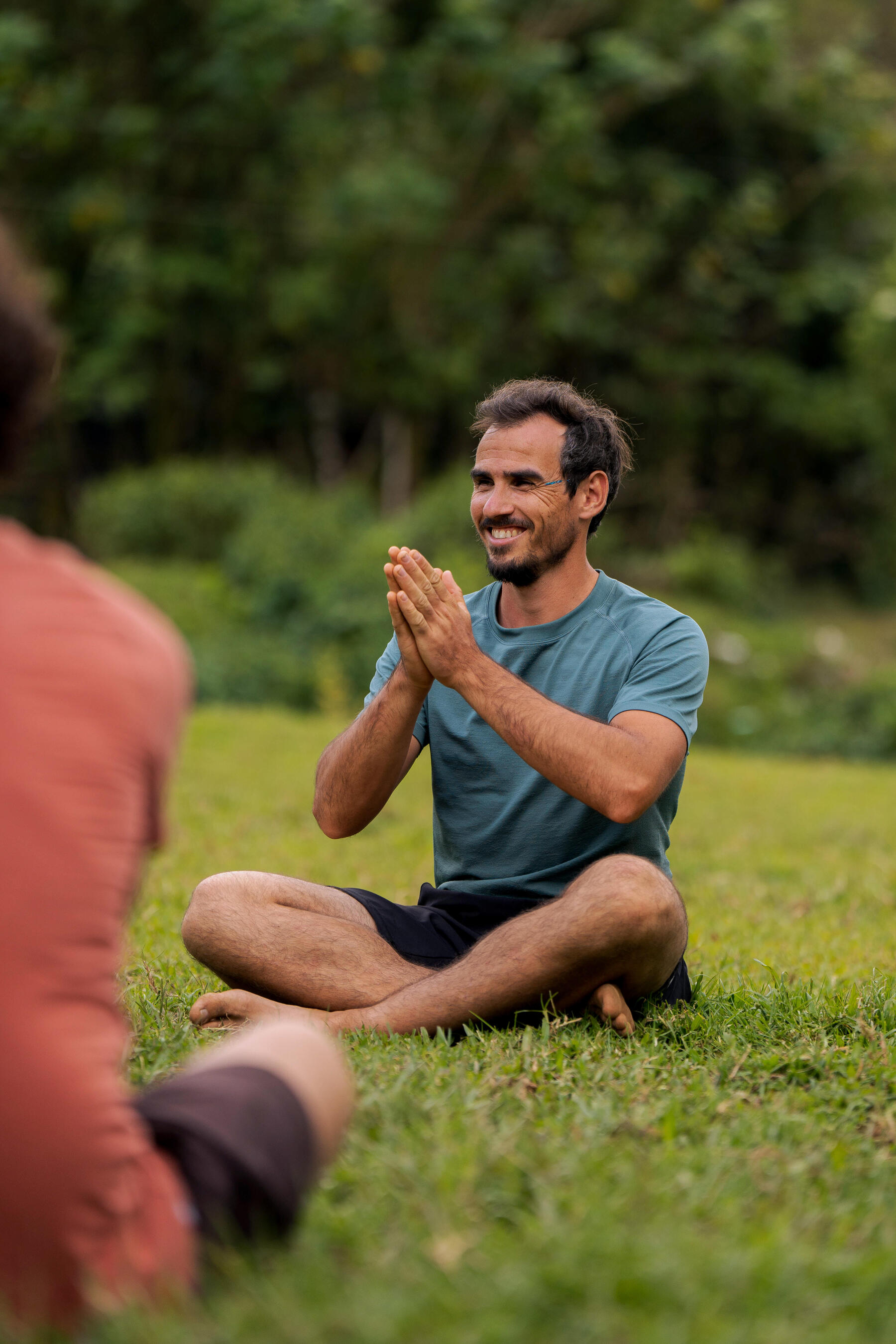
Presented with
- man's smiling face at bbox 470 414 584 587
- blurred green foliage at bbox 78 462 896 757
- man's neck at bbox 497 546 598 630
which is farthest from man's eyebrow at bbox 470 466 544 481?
blurred green foliage at bbox 78 462 896 757

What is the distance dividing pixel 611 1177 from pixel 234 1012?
1.39 meters

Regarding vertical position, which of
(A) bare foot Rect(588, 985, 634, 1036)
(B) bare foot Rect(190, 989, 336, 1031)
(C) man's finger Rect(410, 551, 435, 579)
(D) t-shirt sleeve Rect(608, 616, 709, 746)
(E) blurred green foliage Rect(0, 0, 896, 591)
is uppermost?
(E) blurred green foliage Rect(0, 0, 896, 591)

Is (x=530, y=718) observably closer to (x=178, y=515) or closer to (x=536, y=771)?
(x=536, y=771)

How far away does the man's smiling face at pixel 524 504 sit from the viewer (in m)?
3.84

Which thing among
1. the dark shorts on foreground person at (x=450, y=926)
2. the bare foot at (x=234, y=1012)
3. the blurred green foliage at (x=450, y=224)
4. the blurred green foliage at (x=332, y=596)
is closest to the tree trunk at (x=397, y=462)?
the blurred green foliage at (x=450, y=224)

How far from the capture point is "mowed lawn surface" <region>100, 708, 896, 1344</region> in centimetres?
185

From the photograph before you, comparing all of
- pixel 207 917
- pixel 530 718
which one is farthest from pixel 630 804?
pixel 207 917

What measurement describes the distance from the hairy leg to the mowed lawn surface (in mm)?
227

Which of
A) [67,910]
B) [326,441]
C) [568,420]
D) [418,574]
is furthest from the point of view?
[326,441]

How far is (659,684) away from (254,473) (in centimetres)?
1384

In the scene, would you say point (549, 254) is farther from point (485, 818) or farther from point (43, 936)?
point (43, 936)

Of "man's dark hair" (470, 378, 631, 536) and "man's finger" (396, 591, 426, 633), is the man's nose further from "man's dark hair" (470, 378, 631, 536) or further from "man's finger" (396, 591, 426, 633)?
"man's finger" (396, 591, 426, 633)

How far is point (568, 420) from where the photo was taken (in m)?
3.96

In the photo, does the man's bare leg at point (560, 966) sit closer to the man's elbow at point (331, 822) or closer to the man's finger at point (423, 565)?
the man's elbow at point (331, 822)
